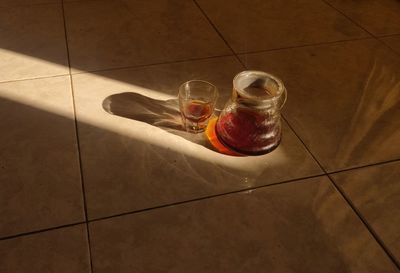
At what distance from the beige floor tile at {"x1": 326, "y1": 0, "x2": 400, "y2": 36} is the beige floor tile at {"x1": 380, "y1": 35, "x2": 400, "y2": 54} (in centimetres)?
3

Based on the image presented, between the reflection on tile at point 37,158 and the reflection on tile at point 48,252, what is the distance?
0.02 meters

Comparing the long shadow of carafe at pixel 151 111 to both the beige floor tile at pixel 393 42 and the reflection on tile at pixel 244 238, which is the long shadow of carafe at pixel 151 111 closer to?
the reflection on tile at pixel 244 238

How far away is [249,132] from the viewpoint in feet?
2.64

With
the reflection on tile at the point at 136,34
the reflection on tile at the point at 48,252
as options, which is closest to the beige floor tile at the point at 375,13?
the reflection on tile at the point at 136,34

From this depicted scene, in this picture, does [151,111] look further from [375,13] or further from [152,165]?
[375,13]

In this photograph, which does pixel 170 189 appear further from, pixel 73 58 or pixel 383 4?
pixel 383 4

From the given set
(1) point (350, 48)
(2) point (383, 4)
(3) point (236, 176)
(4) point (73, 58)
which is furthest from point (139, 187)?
(2) point (383, 4)

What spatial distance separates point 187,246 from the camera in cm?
66

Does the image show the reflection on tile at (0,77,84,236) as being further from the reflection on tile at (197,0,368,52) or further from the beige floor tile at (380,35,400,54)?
the beige floor tile at (380,35,400,54)

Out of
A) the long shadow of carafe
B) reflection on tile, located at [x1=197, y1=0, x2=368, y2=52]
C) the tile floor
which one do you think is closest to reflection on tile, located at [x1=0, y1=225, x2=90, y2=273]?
the tile floor

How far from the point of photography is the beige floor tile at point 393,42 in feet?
3.97

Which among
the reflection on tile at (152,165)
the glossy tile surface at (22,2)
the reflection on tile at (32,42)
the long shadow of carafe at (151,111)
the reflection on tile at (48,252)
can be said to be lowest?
the reflection on tile at (48,252)

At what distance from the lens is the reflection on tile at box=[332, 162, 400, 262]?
0.70 meters

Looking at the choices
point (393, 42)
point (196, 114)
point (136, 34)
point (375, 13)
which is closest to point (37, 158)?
point (196, 114)
